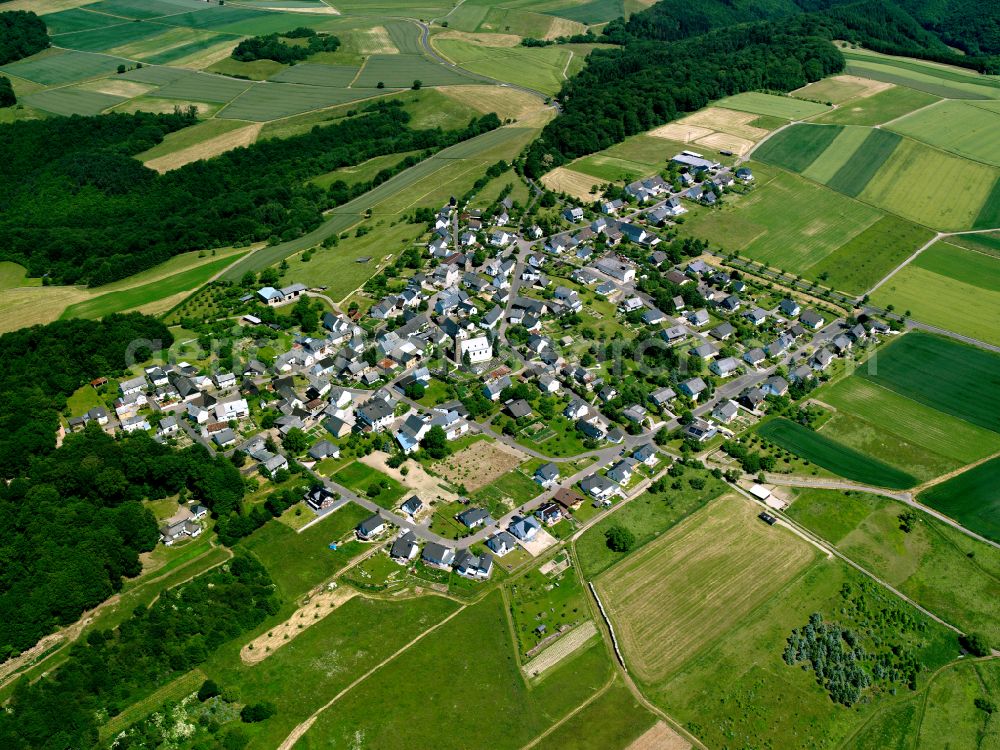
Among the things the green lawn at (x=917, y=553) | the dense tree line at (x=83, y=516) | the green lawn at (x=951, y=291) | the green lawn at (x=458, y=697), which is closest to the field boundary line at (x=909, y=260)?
the green lawn at (x=951, y=291)

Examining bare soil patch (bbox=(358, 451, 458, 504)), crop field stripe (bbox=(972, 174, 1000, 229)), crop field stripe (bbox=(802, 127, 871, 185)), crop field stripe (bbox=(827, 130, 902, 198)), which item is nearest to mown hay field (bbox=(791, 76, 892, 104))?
crop field stripe (bbox=(802, 127, 871, 185))

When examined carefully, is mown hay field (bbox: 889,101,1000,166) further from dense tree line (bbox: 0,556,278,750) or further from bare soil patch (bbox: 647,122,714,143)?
dense tree line (bbox: 0,556,278,750)

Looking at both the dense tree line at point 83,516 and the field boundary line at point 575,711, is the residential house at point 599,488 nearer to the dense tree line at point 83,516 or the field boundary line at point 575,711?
the field boundary line at point 575,711

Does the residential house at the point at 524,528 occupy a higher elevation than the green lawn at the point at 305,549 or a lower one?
higher

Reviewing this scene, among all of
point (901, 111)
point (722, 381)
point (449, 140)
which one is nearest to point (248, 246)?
point (449, 140)

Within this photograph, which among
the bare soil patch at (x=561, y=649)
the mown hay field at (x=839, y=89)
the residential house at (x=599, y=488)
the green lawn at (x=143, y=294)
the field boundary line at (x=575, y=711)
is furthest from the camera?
the mown hay field at (x=839, y=89)

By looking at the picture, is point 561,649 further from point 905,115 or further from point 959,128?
point 905,115

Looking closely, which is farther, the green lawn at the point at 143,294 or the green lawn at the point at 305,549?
the green lawn at the point at 143,294

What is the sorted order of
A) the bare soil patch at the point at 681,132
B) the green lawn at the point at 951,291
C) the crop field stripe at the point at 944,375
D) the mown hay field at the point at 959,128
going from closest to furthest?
1. the crop field stripe at the point at 944,375
2. the green lawn at the point at 951,291
3. the mown hay field at the point at 959,128
4. the bare soil patch at the point at 681,132
